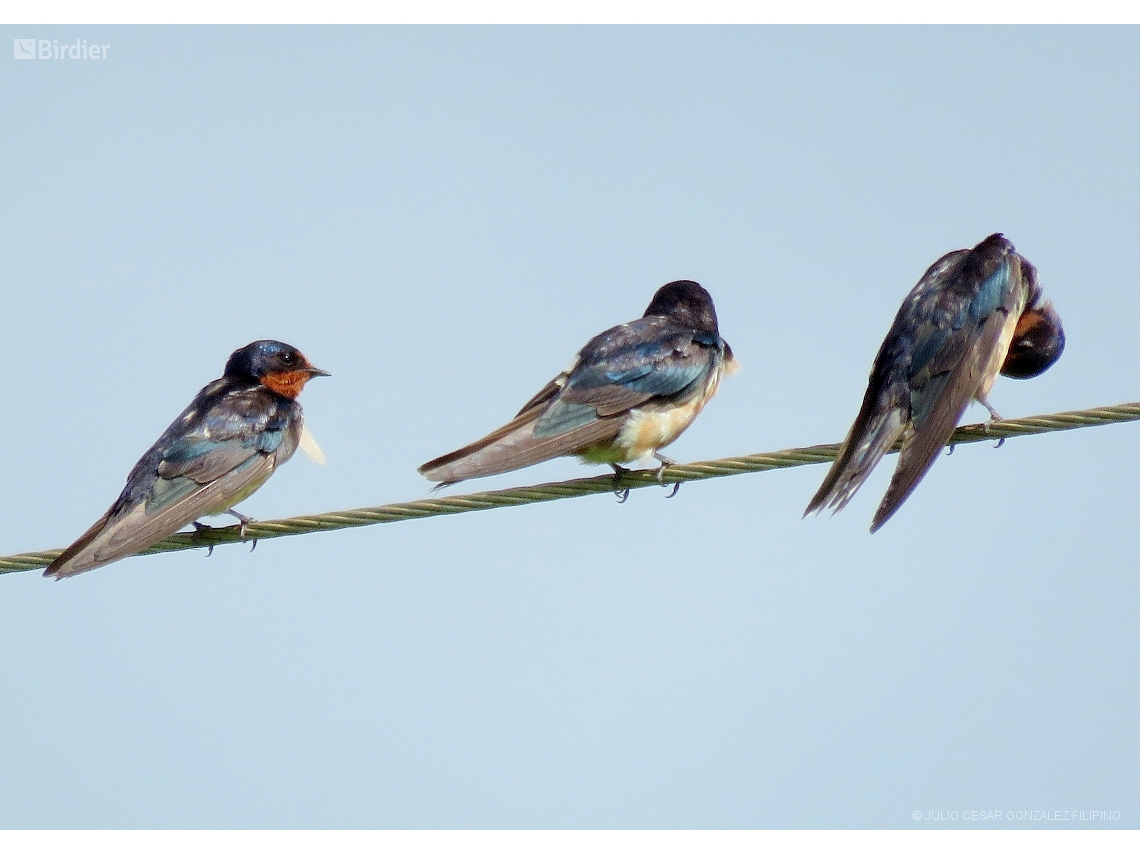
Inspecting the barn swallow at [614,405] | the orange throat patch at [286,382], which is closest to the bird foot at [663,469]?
the barn swallow at [614,405]

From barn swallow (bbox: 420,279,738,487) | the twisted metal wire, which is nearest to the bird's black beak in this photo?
barn swallow (bbox: 420,279,738,487)

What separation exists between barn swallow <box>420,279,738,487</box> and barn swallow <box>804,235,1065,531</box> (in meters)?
1.06

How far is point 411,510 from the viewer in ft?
22.5

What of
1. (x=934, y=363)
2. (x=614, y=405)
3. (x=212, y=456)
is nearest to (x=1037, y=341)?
(x=934, y=363)

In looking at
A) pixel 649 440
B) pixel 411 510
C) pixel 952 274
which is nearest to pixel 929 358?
pixel 952 274

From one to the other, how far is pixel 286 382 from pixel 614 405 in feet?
7.74

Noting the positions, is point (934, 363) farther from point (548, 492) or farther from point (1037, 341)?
point (548, 492)

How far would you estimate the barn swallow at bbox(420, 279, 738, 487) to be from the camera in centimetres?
837

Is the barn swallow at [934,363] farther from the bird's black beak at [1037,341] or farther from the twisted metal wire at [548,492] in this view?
the twisted metal wire at [548,492]

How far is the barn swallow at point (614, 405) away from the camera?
329 inches

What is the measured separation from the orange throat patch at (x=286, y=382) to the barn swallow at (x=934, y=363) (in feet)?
11.9

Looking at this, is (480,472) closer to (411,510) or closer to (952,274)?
(411,510)

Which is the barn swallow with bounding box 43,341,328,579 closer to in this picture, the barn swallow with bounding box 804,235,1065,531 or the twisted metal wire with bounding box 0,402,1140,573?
the twisted metal wire with bounding box 0,402,1140,573

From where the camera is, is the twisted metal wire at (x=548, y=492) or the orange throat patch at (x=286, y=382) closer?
the twisted metal wire at (x=548, y=492)
